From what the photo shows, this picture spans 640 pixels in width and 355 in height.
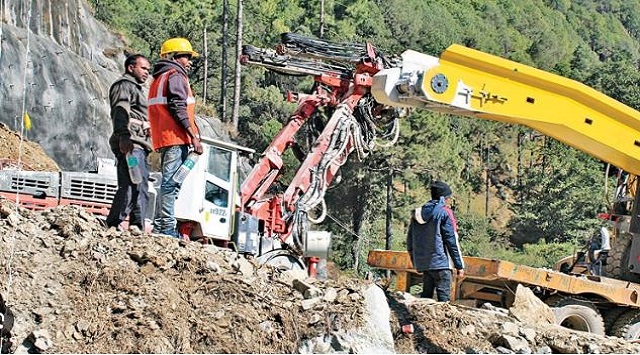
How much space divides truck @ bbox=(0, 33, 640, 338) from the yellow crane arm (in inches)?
0.5

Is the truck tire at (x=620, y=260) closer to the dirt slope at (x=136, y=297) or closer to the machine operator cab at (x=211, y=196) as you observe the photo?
the machine operator cab at (x=211, y=196)

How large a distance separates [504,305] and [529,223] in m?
45.9

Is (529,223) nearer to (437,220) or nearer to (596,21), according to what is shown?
(437,220)

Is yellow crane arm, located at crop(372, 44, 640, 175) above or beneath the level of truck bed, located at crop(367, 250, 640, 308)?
above

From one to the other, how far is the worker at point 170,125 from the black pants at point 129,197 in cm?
18

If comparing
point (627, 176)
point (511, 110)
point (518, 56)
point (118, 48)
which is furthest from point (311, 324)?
point (518, 56)

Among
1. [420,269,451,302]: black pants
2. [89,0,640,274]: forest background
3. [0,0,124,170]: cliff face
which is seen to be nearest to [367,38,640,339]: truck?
[420,269,451,302]: black pants

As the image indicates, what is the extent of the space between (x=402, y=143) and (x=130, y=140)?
35.3 meters

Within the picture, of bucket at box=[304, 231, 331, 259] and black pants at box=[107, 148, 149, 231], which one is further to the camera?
bucket at box=[304, 231, 331, 259]

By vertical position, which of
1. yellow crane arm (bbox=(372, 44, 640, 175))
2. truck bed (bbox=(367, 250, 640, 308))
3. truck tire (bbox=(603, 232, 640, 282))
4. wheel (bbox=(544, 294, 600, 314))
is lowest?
wheel (bbox=(544, 294, 600, 314))

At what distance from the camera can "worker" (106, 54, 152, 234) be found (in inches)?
434

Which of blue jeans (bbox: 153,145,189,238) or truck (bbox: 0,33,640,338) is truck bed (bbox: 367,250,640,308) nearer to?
truck (bbox: 0,33,640,338)

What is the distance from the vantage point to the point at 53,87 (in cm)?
3025

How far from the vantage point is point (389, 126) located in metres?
21.5
